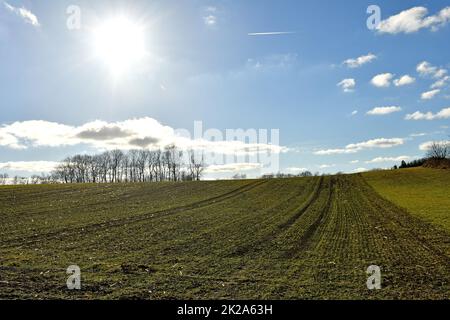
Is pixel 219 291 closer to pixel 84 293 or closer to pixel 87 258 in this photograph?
pixel 84 293

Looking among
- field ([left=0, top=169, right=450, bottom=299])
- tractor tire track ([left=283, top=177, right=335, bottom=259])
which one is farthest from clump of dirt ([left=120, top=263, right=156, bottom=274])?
tractor tire track ([left=283, top=177, right=335, bottom=259])

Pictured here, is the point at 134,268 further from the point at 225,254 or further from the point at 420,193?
the point at 420,193

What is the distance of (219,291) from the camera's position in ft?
32.0

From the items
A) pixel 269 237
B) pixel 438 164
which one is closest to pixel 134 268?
pixel 269 237

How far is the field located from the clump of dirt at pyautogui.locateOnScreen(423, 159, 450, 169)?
57.6 m

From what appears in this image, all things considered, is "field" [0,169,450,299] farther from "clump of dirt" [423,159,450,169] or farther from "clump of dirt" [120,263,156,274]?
"clump of dirt" [423,159,450,169]

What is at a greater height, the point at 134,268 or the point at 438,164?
the point at 438,164

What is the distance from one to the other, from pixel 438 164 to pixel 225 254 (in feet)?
272

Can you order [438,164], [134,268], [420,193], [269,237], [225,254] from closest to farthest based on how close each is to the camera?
1. [134,268]
2. [225,254]
3. [269,237]
4. [420,193]
5. [438,164]

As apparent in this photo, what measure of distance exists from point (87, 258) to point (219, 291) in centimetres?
661

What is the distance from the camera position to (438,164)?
8150 cm

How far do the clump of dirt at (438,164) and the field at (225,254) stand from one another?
57.6 m

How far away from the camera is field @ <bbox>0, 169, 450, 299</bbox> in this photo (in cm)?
993
